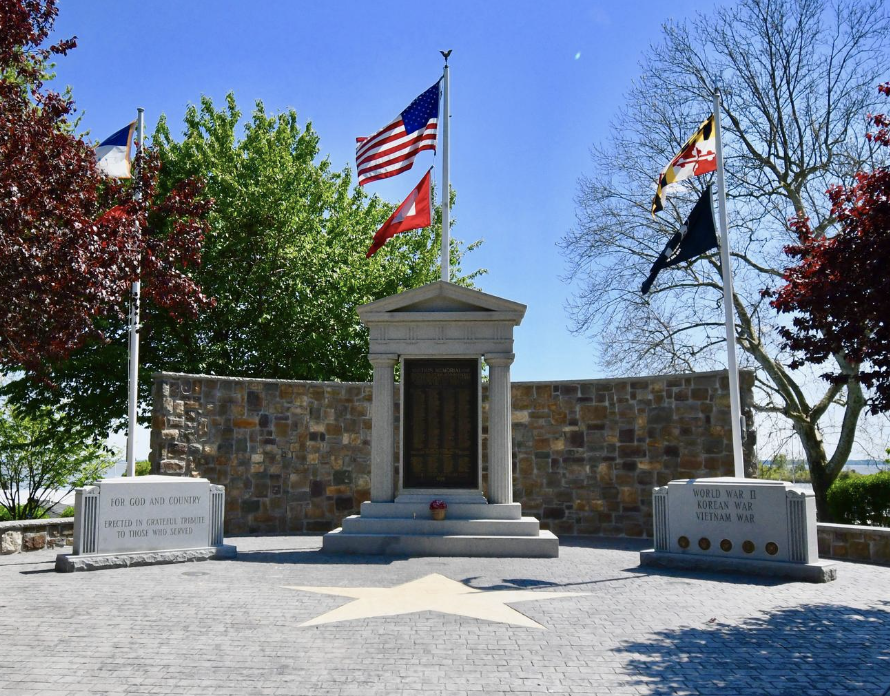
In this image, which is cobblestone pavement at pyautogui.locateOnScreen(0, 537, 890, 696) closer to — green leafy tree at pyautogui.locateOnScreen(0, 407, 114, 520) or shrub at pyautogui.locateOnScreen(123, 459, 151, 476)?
green leafy tree at pyautogui.locateOnScreen(0, 407, 114, 520)

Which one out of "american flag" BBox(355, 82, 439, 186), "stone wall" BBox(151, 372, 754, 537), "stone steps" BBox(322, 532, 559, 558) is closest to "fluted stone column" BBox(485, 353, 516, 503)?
"stone steps" BBox(322, 532, 559, 558)

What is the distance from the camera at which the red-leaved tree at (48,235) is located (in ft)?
25.3

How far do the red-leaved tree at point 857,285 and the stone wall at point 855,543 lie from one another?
3.93 meters

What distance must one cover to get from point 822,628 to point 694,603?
1.33 m

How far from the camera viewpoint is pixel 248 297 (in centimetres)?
1997

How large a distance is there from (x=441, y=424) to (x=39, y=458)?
37.3 feet

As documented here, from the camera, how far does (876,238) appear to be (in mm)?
7426

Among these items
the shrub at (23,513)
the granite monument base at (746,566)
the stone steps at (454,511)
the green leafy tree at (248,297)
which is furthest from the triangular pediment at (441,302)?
the shrub at (23,513)

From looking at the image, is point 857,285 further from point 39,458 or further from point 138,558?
point 39,458

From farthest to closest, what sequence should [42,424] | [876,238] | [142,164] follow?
[42,424], [142,164], [876,238]

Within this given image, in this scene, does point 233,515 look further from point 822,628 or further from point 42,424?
point 822,628

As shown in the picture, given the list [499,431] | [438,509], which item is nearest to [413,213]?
[499,431]

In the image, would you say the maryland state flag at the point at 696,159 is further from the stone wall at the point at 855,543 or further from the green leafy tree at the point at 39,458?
the green leafy tree at the point at 39,458

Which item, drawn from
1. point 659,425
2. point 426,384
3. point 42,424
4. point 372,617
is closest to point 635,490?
point 659,425
